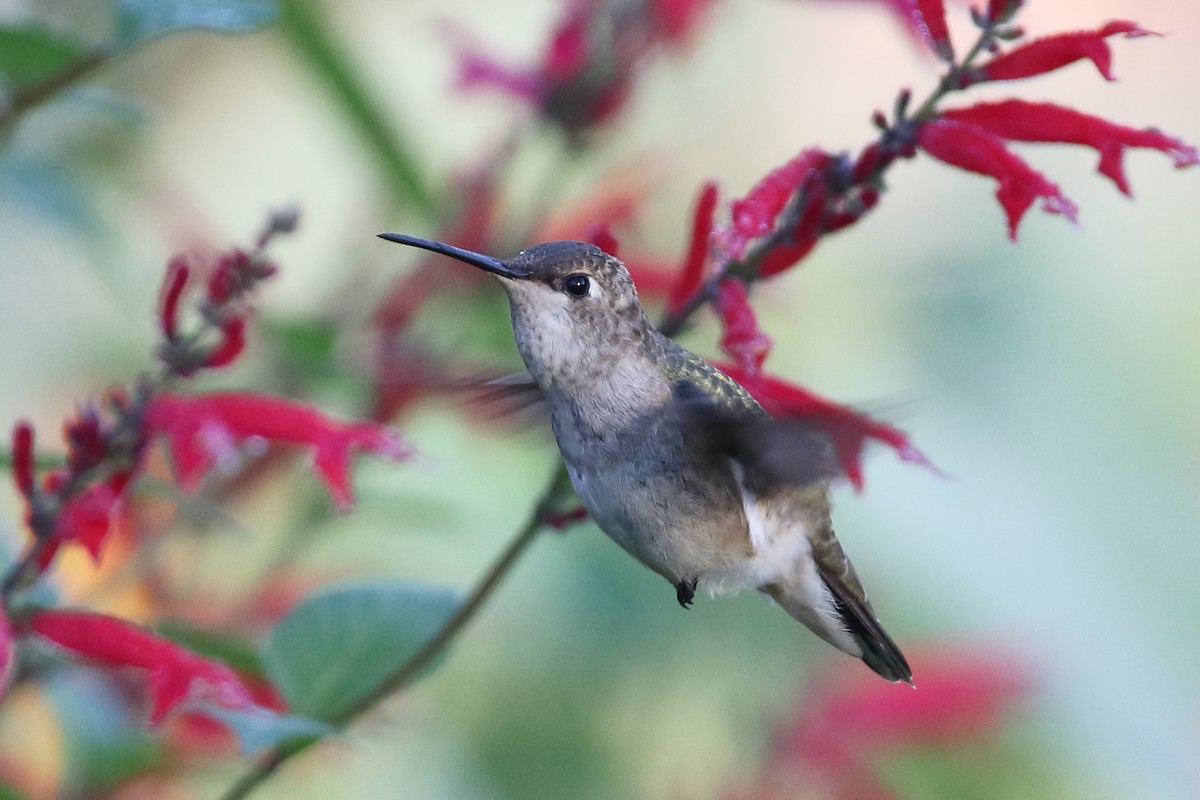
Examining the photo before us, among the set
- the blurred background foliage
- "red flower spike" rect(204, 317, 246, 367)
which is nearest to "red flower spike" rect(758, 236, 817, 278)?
the blurred background foliage

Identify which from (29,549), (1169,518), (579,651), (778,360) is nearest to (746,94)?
(778,360)

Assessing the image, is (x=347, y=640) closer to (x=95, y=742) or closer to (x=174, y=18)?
(x=95, y=742)

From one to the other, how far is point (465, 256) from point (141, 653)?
0.44 m

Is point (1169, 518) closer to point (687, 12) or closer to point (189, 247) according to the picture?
point (687, 12)

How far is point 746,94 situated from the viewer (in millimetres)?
4238

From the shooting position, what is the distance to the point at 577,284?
1.44 metres

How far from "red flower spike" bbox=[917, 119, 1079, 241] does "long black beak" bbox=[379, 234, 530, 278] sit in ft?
1.27

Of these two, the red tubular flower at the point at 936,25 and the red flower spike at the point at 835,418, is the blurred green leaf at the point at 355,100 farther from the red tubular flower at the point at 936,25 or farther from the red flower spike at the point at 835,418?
the red tubular flower at the point at 936,25

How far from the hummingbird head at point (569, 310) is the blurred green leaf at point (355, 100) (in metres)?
0.59

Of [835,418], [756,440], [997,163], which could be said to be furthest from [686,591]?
[997,163]

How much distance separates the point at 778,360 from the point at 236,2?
6.37 feet

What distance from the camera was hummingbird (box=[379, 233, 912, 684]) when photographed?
141cm

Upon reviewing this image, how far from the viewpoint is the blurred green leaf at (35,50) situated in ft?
4.86

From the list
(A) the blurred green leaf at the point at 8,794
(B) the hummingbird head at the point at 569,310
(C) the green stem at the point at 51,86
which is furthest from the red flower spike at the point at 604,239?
(A) the blurred green leaf at the point at 8,794
